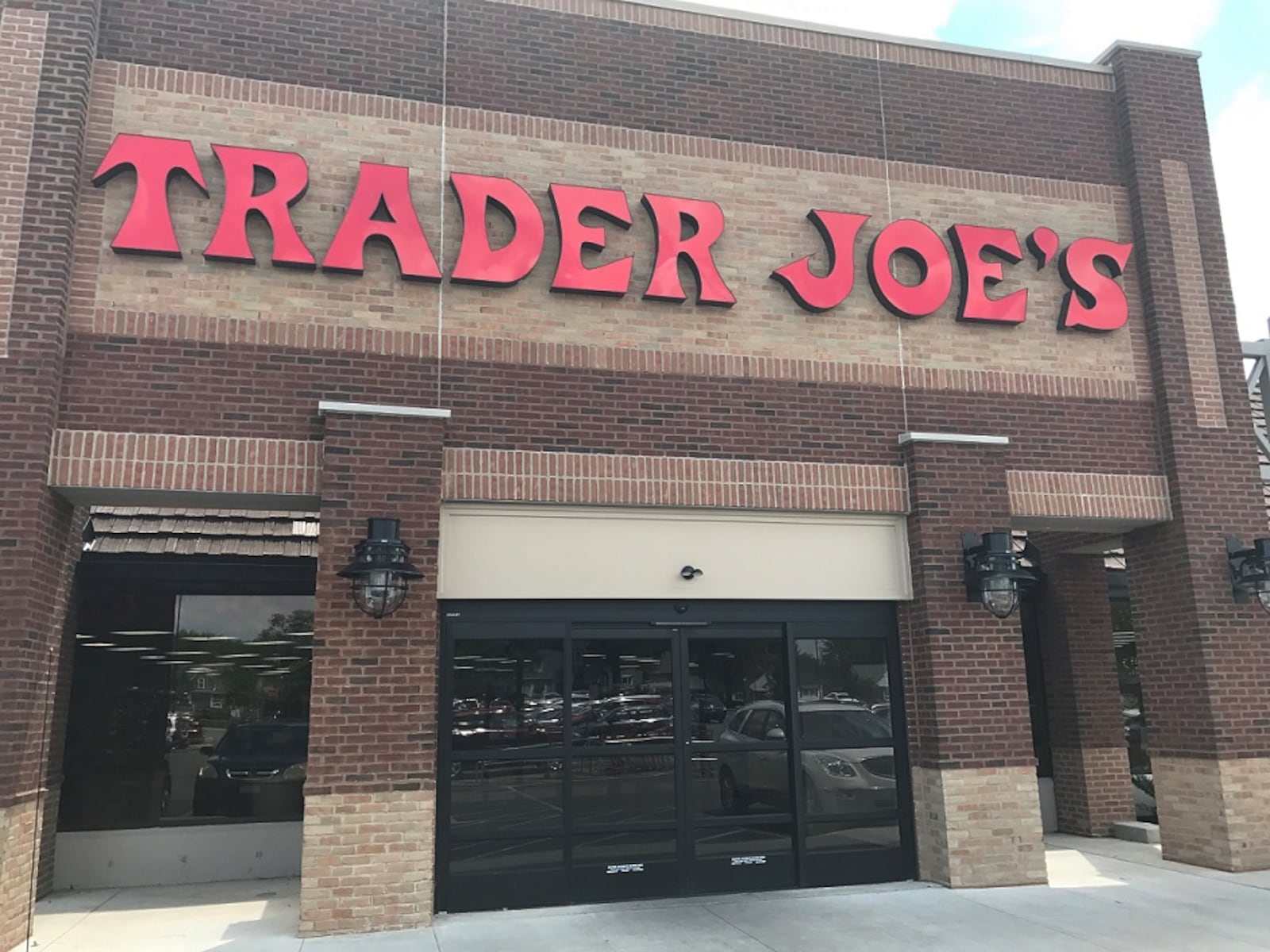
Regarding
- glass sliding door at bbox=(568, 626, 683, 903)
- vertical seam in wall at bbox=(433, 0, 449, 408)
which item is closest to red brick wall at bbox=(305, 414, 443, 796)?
vertical seam in wall at bbox=(433, 0, 449, 408)

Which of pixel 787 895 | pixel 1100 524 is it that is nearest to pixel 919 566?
pixel 1100 524

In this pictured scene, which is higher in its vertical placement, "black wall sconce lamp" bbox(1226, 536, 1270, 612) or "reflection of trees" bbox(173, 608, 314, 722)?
"black wall sconce lamp" bbox(1226, 536, 1270, 612)

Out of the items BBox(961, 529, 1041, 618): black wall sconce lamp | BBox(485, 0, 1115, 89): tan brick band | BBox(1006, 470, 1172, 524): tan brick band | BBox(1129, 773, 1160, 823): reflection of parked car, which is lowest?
BBox(1129, 773, 1160, 823): reflection of parked car

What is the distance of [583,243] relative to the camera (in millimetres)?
9219

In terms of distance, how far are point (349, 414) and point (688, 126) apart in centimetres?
455

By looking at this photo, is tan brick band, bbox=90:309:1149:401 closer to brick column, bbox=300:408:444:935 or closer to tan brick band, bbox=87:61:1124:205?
brick column, bbox=300:408:444:935

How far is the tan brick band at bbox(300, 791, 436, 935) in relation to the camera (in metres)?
7.48

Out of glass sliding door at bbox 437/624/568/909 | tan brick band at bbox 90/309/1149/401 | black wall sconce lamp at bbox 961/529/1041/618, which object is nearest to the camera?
glass sliding door at bbox 437/624/568/909

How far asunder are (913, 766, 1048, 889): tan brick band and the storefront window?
20.5 ft

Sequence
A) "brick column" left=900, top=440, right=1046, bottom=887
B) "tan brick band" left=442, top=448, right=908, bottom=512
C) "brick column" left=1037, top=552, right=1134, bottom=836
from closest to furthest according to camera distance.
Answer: "tan brick band" left=442, top=448, right=908, bottom=512 < "brick column" left=900, top=440, right=1046, bottom=887 < "brick column" left=1037, top=552, right=1134, bottom=836

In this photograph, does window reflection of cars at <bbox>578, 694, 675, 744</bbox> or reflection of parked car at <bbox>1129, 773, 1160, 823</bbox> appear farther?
reflection of parked car at <bbox>1129, 773, 1160, 823</bbox>

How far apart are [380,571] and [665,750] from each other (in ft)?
10.1

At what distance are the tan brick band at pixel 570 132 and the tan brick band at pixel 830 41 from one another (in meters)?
1.22

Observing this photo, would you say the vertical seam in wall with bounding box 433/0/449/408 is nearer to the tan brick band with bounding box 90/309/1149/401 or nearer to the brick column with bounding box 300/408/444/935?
the tan brick band with bounding box 90/309/1149/401
